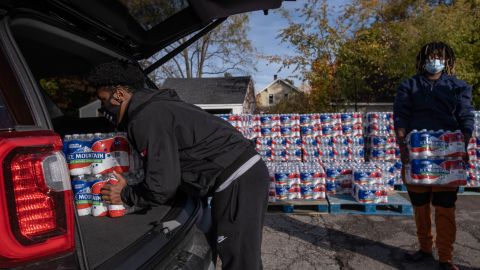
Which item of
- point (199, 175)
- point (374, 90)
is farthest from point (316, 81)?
point (199, 175)

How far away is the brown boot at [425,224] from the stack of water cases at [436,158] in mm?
296

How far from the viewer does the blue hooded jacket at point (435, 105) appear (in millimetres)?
3369

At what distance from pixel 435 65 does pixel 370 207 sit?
8.38ft

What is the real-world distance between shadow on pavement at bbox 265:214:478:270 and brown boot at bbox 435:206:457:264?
0.90 ft

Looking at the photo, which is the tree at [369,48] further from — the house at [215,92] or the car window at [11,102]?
the car window at [11,102]

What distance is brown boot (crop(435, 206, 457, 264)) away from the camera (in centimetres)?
328

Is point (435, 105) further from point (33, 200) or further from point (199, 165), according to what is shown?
point (33, 200)

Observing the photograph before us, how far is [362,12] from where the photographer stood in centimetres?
1720

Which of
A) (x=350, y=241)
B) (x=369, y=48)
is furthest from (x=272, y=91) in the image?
(x=350, y=241)

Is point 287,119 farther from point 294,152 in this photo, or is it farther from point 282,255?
point 282,255

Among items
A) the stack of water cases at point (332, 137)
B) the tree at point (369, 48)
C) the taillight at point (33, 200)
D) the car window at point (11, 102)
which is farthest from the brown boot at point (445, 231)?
the tree at point (369, 48)

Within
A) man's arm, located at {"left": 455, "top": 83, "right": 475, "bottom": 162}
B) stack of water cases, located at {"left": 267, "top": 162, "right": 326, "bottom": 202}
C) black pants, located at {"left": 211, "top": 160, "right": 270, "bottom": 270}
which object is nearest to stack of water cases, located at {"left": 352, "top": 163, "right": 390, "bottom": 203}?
stack of water cases, located at {"left": 267, "top": 162, "right": 326, "bottom": 202}

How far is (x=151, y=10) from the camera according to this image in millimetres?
2729

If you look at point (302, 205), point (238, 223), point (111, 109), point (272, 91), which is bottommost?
point (302, 205)
